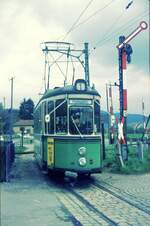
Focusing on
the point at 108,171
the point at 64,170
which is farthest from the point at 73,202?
the point at 108,171

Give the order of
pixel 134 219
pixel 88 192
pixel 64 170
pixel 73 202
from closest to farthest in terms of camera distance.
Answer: pixel 134 219 < pixel 73 202 < pixel 88 192 < pixel 64 170

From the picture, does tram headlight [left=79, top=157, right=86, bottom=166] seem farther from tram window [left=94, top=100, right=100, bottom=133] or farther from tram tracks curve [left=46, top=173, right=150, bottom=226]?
tram window [left=94, top=100, right=100, bottom=133]

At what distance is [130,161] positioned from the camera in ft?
62.2

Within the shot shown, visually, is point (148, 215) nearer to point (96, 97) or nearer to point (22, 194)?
point (22, 194)

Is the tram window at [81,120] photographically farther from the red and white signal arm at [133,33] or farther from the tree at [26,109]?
the tree at [26,109]

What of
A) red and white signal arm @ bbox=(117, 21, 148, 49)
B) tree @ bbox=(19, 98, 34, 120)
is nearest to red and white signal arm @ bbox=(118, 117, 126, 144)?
red and white signal arm @ bbox=(117, 21, 148, 49)

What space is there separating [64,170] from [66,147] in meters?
0.67

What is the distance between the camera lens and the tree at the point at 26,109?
117m

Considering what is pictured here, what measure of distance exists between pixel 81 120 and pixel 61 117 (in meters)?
0.61

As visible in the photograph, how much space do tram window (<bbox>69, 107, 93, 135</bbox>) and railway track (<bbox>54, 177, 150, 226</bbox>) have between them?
5.44 feet

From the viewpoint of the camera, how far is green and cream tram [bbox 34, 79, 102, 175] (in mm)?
Result: 13977

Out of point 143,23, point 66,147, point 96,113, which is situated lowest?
point 66,147

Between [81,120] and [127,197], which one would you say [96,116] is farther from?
[127,197]

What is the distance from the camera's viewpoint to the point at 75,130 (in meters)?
14.2
